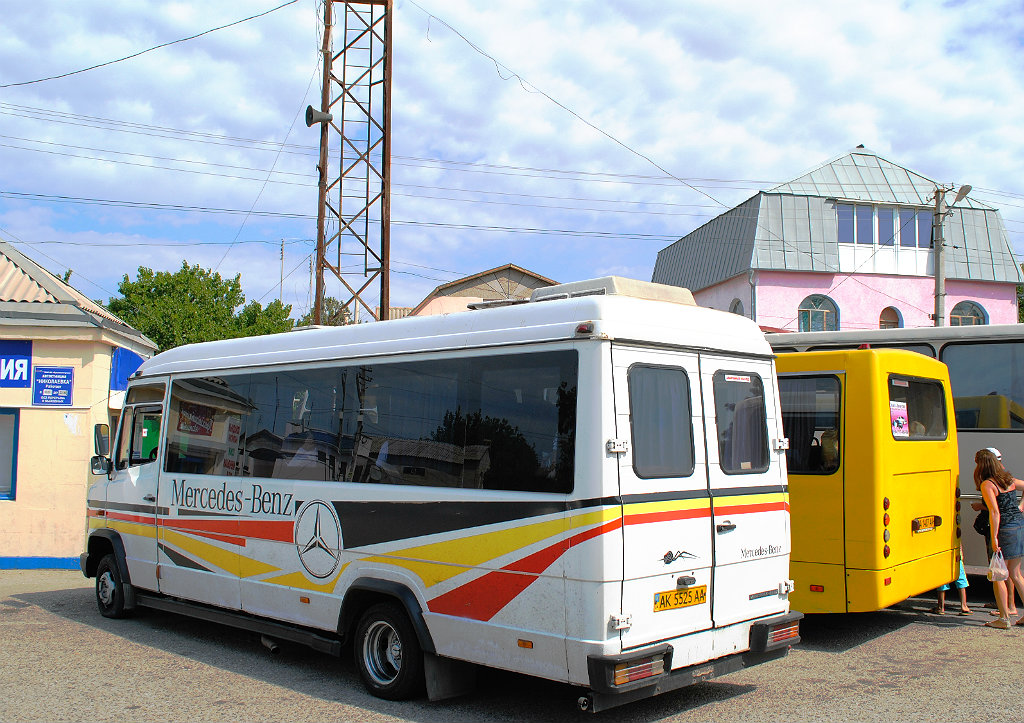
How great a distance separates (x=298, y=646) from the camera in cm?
855

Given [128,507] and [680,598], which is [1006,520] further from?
[128,507]

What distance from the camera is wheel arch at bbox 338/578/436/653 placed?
6297 mm

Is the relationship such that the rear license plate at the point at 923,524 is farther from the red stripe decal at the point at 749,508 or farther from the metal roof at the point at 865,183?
the metal roof at the point at 865,183

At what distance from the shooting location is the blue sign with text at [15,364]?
553 inches

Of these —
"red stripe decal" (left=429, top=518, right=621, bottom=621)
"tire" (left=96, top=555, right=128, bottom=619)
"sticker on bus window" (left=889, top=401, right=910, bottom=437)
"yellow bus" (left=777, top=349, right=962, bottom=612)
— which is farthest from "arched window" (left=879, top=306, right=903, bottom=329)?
"red stripe decal" (left=429, top=518, right=621, bottom=621)

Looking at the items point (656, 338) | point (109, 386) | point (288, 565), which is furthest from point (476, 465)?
point (109, 386)

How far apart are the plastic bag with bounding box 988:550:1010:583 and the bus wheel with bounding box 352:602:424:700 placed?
19.9 feet

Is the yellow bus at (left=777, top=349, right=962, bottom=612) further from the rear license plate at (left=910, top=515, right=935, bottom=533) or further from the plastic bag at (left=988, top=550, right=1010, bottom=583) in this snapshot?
the plastic bag at (left=988, top=550, right=1010, bottom=583)

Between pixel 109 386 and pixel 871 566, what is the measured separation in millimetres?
11769

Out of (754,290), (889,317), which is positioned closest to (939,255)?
(754,290)

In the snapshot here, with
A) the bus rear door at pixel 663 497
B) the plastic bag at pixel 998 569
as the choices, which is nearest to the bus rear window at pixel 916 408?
the plastic bag at pixel 998 569

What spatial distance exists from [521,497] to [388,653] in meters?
1.85

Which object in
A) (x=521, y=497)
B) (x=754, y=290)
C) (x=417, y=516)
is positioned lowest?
(x=417, y=516)

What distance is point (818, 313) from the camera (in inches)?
1326
